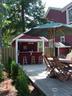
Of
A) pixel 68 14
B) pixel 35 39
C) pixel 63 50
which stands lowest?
pixel 63 50

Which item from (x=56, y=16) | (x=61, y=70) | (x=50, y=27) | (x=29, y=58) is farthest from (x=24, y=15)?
(x=61, y=70)

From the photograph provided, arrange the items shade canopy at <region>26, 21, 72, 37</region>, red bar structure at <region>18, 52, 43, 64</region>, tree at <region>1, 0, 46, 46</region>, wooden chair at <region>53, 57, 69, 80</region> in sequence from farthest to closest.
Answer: tree at <region>1, 0, 46, 46</region> → red bar structure at <region>18, 52, 43, 64</region> → shade canopy at <region>26, 21, 72, 37</region> → wooden chair at <region>53, 57, 69, 80</region>

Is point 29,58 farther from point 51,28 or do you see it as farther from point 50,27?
point 50,27

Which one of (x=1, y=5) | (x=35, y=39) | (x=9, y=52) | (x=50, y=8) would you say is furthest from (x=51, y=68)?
(x=50, y=8)

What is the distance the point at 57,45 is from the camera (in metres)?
26.0

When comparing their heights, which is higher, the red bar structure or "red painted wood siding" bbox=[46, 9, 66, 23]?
"red painted wood siding" bbox=[46, 9, 66, 23]

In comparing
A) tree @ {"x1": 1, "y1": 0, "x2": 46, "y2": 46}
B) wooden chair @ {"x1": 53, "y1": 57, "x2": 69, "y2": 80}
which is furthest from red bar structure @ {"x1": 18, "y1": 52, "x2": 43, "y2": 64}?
wooden chair @ {"x1": 53, "y1": 57, "x2": 69, "y2": 80}

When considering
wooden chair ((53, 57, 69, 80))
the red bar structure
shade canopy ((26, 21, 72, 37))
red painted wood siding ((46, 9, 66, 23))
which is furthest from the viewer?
red painted wood siding ((46, 9, 66, 23))

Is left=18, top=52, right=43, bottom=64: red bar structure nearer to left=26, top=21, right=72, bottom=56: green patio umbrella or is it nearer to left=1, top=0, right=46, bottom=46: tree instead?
left=26, top=21, right=72, bottom=56: green patio umbrella

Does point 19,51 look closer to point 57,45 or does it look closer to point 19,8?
point 57,45

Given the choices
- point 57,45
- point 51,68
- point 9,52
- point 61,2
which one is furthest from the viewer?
point 61,2

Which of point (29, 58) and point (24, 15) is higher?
point (24, 15)

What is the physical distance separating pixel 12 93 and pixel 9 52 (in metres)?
10.4

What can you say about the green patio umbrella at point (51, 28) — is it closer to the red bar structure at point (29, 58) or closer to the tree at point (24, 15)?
the red bar structure at point (29, 58)
